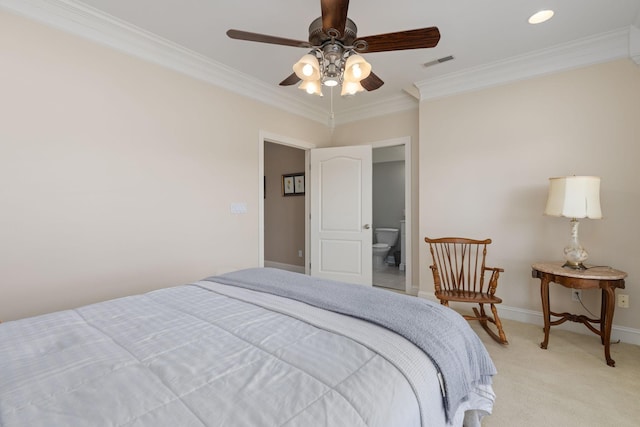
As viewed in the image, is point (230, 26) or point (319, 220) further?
point (319, 220)

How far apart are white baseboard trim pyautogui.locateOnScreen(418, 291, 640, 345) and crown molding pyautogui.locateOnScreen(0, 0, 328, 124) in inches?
126

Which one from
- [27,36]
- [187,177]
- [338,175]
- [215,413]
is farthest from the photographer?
[338,175]

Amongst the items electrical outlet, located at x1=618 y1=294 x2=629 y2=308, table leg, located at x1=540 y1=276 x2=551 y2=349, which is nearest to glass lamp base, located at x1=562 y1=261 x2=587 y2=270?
table leg, located at x1=540 y1=276 x2=551 y2=349

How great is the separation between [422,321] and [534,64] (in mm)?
2925

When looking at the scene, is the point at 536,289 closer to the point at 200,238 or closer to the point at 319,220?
the point at 319,220

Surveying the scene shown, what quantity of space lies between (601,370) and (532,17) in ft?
8.47

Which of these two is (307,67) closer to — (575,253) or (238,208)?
(238,208)

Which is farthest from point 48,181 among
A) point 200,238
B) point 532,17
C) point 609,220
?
point 609,220

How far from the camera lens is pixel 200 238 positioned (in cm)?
291

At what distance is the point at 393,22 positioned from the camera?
227 cm

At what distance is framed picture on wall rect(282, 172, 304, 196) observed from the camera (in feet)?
16.1

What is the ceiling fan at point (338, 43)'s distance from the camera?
1.54 m

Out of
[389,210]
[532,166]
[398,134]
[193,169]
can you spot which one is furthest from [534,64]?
[389,210]

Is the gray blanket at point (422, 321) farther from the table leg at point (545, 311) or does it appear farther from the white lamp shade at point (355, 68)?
the table leg at point (545, 311)
